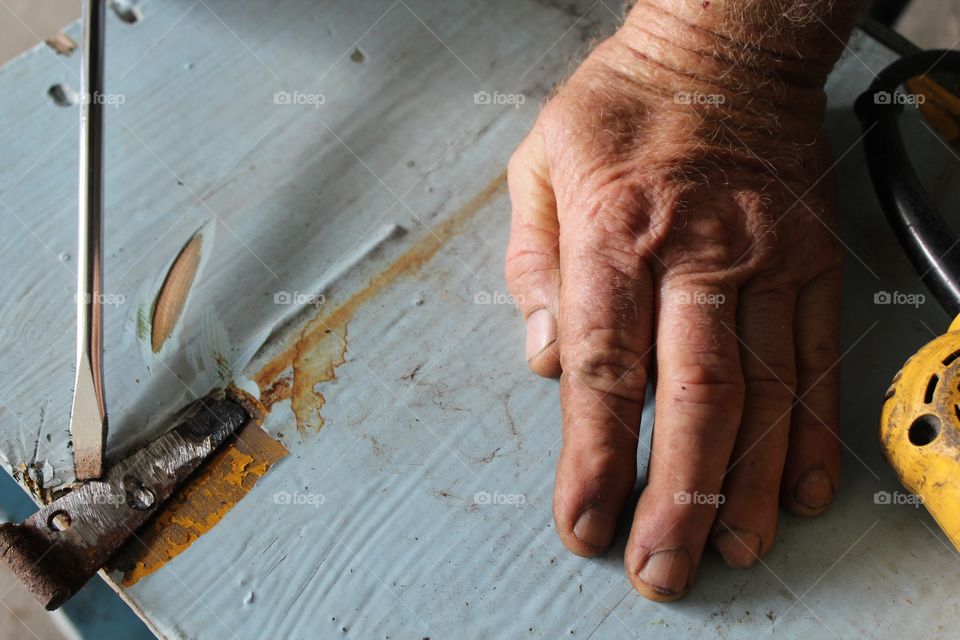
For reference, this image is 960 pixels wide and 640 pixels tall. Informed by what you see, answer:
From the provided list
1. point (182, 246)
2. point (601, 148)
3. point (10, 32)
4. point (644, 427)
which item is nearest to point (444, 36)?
point (601, 148)

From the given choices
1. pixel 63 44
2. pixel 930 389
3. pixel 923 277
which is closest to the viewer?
pixel 930 389

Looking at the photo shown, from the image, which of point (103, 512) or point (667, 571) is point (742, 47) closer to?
point (667, 571)

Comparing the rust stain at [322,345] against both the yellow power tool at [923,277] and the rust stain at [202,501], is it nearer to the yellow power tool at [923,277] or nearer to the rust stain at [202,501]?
the rust stain at [202,501]

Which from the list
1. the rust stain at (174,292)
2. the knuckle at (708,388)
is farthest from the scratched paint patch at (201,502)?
the knuckle at (708,388)

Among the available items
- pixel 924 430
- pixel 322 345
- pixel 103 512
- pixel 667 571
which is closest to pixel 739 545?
pixel 667 571

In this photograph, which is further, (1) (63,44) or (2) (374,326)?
(1) (63,44)

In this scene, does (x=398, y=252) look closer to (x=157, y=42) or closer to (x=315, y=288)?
(x=315, y=288)

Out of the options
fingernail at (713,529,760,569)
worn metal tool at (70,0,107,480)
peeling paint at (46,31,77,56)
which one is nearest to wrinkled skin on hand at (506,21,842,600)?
fingernail at (713,529,760,569)
